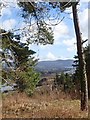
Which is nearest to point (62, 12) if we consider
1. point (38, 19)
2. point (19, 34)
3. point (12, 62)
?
Answer: point (38, 19)

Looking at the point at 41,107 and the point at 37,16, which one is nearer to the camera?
the point at 37,16

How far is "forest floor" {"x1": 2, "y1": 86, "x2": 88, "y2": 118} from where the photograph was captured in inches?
401

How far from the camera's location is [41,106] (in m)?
11.8

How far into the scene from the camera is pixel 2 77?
10.3 m

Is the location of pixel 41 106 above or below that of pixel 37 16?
below

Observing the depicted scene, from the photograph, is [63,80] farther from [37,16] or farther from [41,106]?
[37,16]

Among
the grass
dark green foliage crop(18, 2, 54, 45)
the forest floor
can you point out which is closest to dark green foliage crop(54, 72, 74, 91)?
the forest floor

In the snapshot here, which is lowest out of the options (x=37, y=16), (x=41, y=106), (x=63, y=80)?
(x=63, y=80)

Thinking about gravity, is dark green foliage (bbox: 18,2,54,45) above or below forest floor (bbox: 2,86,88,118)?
above

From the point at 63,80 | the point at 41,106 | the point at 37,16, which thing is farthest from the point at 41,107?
the point at 63,80

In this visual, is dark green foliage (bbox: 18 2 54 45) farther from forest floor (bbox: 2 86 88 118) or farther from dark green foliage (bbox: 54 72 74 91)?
dark green foliage (bbox: 54 72 74 91)

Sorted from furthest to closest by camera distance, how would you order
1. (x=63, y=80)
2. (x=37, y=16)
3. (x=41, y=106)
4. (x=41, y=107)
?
(x=63, y=80)
(x=41, y=106)
(x=41, y=107)
(x=37, y=16)

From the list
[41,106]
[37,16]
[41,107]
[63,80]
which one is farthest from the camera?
[63,80]

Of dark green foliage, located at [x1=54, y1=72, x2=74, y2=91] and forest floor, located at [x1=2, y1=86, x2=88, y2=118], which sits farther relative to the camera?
dark green foliage, located at [x1=54, y1=72, x2=74, y2=91]
